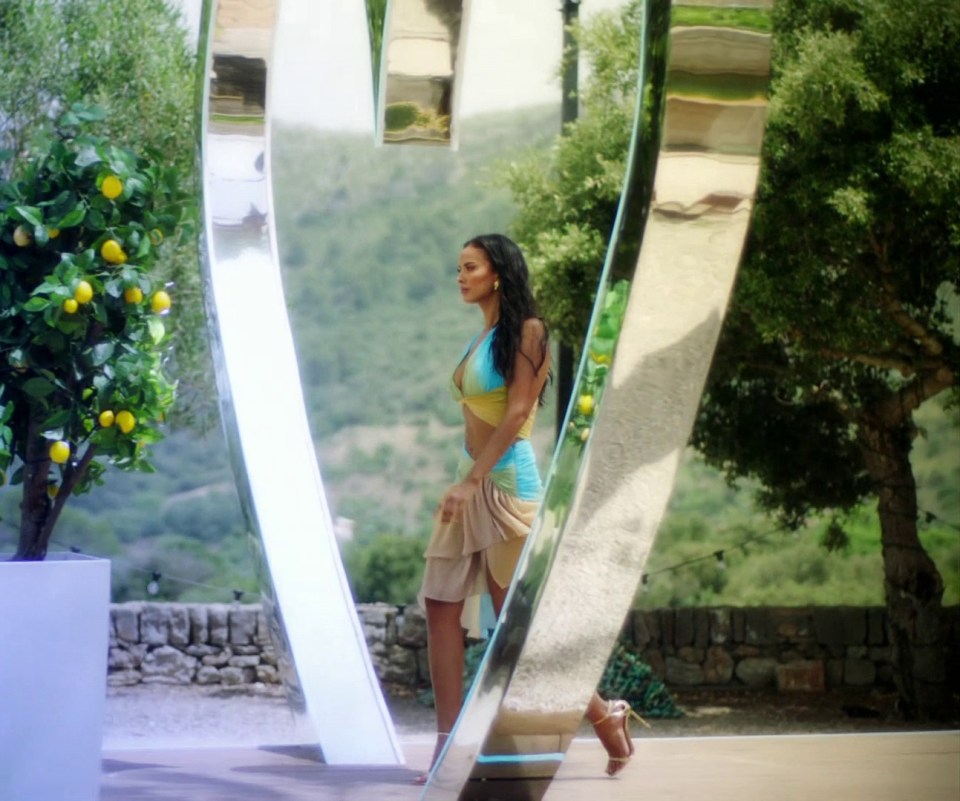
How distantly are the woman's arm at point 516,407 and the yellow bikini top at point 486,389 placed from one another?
9cm

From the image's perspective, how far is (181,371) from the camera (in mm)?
8492

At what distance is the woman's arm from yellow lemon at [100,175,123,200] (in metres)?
0.88

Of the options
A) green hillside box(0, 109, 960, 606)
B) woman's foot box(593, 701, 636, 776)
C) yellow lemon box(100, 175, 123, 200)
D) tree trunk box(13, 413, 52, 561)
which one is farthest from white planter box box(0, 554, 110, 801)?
green hillside box(0, 109, 960, 606)

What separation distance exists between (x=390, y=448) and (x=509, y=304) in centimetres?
726

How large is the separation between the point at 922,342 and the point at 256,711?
4.29 m

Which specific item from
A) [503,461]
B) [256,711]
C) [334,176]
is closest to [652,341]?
[503,461]

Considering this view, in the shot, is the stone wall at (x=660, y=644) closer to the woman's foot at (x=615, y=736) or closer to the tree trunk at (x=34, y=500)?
the woman's foot at (x=615, y=736)

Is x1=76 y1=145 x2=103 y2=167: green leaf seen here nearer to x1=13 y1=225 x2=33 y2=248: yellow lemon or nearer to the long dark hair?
x1=13 y1=225 x2=33 y2=248: yellow lemon

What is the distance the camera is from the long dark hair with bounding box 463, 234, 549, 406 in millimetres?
3129

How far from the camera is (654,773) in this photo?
3307 mm

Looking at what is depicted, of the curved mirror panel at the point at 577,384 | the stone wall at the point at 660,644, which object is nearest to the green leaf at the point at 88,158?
the curved mirror panel at the point at 577,384

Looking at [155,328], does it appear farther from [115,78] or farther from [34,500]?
[115,78]

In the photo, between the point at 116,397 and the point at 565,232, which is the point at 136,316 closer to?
the point at 116,397

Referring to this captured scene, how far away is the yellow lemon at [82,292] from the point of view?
260cm
